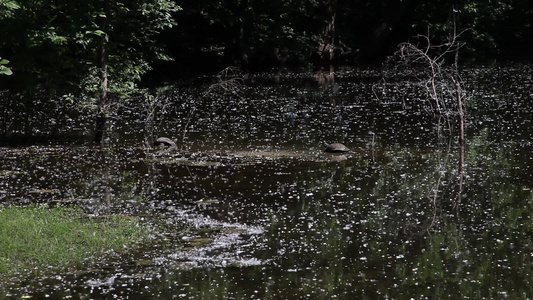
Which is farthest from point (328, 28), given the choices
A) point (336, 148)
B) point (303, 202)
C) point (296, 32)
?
point (303, 202)

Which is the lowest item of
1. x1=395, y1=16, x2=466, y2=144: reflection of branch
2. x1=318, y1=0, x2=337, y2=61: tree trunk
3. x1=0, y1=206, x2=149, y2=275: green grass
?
x1=0, y1=206, x2=149, y2=275: green grass

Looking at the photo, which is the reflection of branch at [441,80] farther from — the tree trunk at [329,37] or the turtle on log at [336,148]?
the tree trunk at [329,37]

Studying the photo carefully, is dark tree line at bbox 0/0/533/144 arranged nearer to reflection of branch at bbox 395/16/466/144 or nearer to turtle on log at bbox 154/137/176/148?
turtle on log at bbox 154/137/176/148

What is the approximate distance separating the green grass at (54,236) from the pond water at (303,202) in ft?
1.29

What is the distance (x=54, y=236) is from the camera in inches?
430

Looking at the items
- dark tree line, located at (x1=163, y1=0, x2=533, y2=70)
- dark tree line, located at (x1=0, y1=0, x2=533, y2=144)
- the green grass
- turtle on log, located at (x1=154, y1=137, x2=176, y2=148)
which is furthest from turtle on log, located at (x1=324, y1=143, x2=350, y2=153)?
dark tree line, located at (x1=163, y1=0, x2=533, y2=70)

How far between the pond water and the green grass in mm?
392

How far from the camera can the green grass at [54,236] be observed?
1026 cm

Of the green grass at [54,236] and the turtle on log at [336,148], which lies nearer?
the green grass at [54,236]

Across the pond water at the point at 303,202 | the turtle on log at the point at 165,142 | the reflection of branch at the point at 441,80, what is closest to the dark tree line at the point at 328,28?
the reflection of branch at the point at 441,80

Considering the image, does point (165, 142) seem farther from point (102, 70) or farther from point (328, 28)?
point (328, 28)

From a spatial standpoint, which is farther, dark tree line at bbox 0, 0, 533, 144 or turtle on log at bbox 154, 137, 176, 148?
dark tree line at bbox 0, 0, 533, 144

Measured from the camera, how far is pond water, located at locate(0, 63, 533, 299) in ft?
31.6

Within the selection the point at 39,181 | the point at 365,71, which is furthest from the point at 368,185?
the point at 365,71
